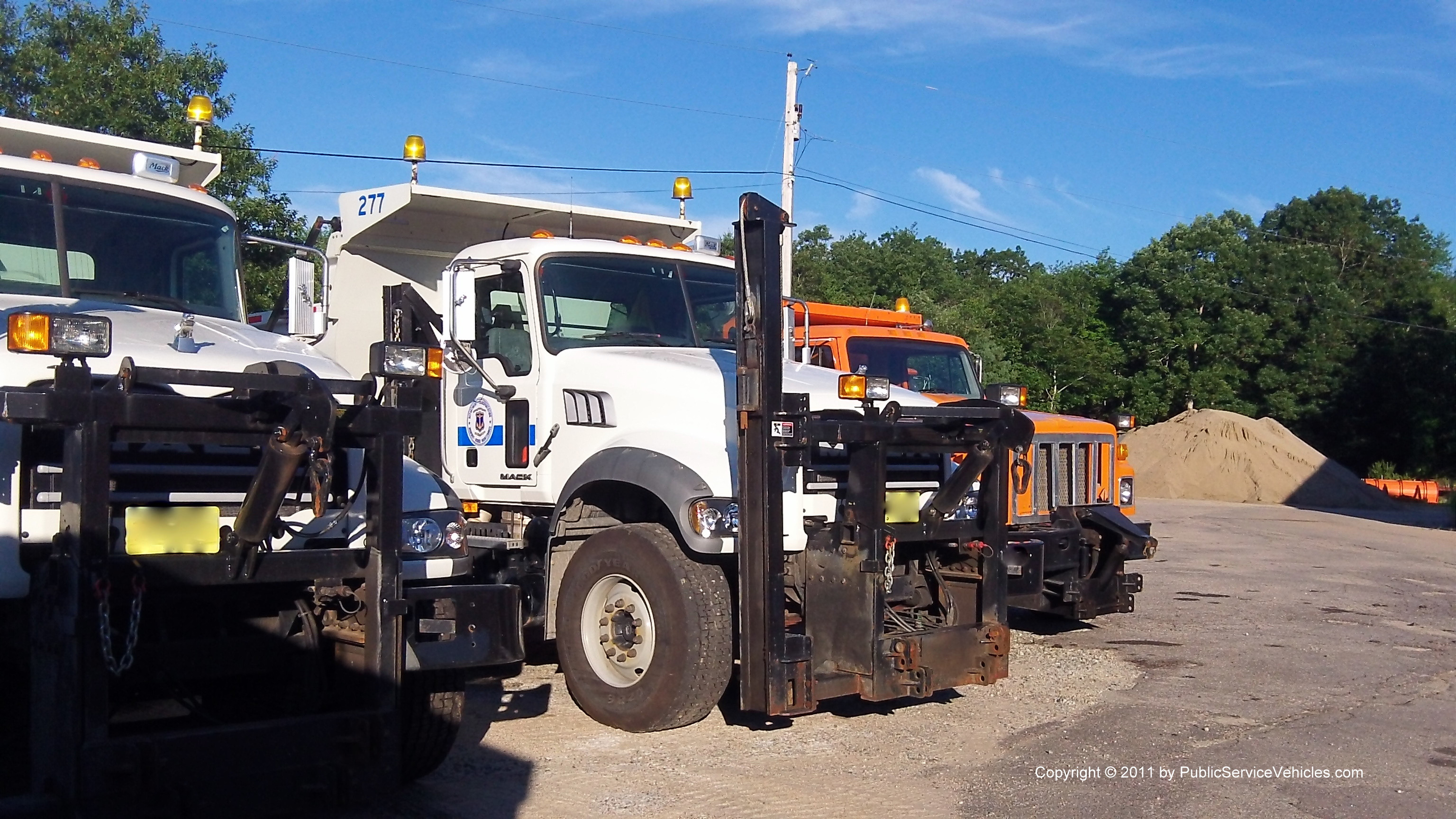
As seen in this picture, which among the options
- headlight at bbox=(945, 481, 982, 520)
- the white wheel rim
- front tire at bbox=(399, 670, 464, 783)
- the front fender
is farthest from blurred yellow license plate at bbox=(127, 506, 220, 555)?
headlight at bbox=(945, 481, 982, 520)

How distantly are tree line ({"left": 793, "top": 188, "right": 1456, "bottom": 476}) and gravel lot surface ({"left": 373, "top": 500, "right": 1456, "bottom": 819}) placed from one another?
29.0 meters

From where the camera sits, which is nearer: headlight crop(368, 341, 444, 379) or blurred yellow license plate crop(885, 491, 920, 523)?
headlight crop(368, 341, 444, 379)

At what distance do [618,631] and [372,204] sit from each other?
3518 millimetres

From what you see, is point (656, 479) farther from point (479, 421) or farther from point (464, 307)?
point (479, 421)

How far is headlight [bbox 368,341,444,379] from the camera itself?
4680 millimetres

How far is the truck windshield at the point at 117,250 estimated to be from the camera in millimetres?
5594

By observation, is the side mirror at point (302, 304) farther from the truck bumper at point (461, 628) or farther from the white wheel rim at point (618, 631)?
the truck bumper at point (461, 628)

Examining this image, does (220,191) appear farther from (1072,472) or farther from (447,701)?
(447,701)

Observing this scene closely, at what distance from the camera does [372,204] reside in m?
8.24

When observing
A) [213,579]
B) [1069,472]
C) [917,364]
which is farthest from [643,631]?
[917,364]

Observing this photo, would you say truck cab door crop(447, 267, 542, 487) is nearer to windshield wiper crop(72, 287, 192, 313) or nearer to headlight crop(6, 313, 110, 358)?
windshield wiper crop(72, 287, 192, 313)

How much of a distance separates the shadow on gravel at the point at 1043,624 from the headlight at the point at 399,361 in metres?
6.52

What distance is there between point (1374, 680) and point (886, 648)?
13.5 feet

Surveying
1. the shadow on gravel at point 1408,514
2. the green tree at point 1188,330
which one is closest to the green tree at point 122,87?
the shadow on gravel at point 1408,514
